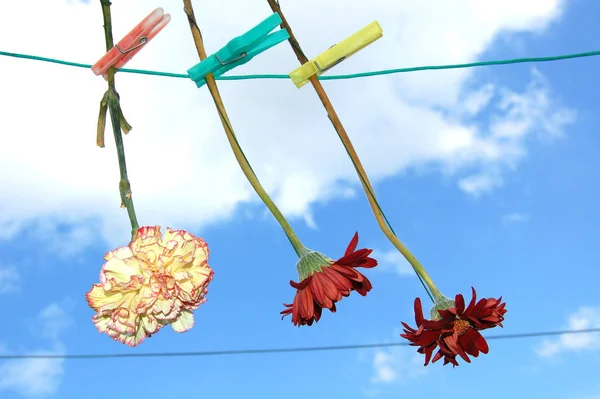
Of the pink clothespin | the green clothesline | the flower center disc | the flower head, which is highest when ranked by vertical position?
the green clothesline

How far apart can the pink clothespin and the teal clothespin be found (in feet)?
0.39

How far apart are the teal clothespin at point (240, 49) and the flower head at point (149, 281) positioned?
210mm

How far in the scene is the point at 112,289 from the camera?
0.79m

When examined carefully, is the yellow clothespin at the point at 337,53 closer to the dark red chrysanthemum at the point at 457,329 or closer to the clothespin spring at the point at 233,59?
the clothespin spring at the point at 233,59

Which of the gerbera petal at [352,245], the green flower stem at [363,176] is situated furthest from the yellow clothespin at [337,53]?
the gerbera petal at [352,245]

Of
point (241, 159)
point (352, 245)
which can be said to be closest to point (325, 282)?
point (352, 245)

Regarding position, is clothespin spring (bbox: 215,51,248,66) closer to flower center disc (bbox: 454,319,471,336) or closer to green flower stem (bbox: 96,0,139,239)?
green flower stem (bbox: 96,0,139,239)

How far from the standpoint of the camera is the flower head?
30.9 inches

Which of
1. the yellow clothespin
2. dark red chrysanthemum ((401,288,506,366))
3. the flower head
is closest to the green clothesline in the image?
the yellow clothespin

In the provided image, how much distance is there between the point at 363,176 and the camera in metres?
0.83

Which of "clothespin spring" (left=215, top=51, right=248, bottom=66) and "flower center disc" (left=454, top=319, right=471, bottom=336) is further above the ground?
"clothespin spring" (left=215, top=51, right=248, bottom=66)

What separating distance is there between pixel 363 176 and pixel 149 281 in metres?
0.29

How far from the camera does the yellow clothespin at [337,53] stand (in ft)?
2.93

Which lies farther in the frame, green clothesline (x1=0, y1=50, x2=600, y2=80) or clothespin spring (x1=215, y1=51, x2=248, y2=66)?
green clothesline (x1=0, y1=50, x2=600, y2=80)
